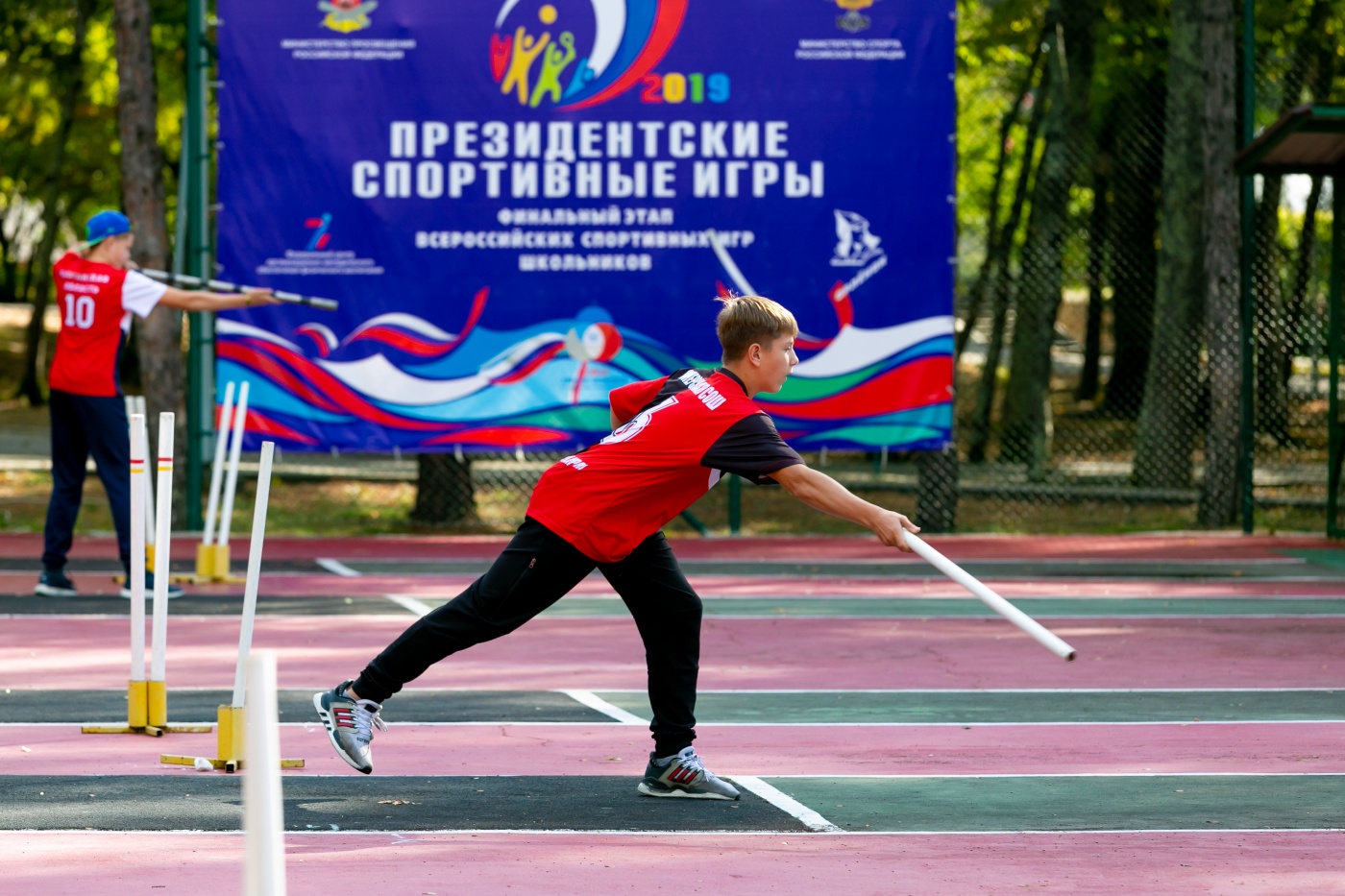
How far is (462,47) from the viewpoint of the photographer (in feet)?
51.6

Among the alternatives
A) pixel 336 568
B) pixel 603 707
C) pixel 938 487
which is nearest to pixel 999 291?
pixel 938 487

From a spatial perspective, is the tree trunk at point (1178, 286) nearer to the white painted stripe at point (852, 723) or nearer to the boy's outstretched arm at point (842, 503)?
the white painted stripe at point (852, 723)

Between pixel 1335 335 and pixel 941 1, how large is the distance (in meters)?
4.34

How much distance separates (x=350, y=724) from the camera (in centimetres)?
631

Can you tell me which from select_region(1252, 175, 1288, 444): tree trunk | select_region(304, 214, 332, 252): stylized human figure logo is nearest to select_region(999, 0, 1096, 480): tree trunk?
select_region(1252, 175, 1288, 444): tree trunk

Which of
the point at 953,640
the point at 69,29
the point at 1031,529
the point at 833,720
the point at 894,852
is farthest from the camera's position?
the point at 69,29

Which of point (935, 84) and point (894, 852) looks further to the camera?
point (935, 84)

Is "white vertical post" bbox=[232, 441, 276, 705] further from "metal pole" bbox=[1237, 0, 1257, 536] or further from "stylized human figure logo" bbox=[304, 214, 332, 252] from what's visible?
"metal pole" bbox=[1237, 0, 1257, 536]

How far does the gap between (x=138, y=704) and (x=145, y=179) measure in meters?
9.63

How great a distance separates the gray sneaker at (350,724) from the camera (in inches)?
248

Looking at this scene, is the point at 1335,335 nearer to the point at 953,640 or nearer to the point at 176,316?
the point at 953,640

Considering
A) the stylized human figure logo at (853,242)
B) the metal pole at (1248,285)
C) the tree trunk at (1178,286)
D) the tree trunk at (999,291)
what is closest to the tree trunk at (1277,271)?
the metal pole at (1248,285)

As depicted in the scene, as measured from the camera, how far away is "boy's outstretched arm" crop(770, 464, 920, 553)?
552cm

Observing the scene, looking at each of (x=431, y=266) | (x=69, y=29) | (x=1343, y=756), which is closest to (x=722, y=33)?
(x=431, y=266)
